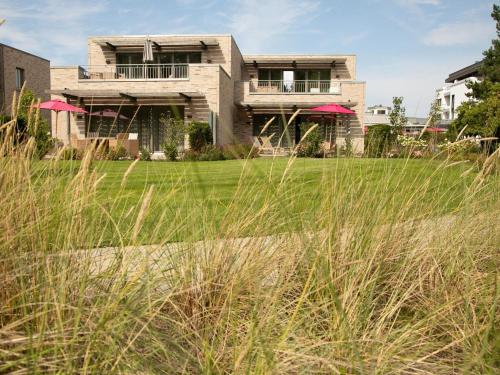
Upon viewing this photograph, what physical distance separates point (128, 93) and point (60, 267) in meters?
21.9

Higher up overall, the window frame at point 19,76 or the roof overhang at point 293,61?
the roof overhang at point 293,61

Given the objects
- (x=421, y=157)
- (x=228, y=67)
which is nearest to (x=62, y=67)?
(x=228, y=67)

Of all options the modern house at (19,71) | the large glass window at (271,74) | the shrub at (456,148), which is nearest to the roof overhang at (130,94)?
the modern house at (19,71)

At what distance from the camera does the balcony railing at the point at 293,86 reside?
28.3 metres

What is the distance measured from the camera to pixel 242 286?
1900 millimetres

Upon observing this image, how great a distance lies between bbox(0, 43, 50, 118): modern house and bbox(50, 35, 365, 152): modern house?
449 centimetres

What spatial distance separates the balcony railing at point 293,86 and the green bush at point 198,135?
7.76 m

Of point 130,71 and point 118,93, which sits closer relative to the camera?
point 118,93

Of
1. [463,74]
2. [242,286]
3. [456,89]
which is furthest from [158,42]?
[456,89]

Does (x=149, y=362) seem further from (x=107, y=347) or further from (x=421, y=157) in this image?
(x=421, y=157)

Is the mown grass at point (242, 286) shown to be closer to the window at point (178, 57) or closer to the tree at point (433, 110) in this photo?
the tree at point (433, 110)

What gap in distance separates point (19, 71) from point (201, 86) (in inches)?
555

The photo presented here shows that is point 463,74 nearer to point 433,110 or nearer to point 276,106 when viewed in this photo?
point 276,106

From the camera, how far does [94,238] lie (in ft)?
6.42
